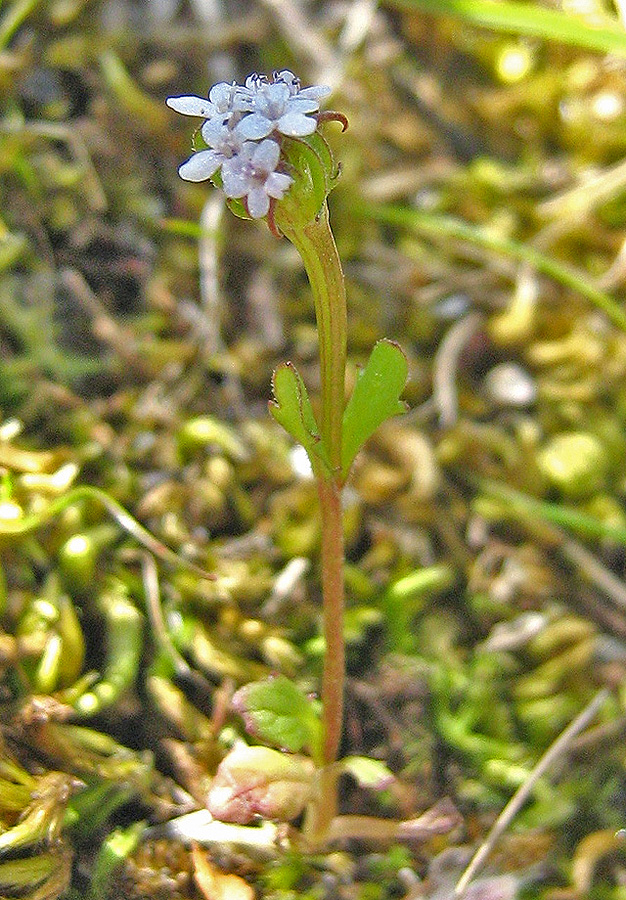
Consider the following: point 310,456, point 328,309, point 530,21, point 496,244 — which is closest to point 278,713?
point 310,456

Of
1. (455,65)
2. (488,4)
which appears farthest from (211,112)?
(455,65)

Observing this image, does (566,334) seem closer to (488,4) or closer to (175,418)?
(488,4)

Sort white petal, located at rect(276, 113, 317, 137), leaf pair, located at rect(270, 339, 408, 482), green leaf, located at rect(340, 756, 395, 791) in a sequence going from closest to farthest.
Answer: white petal, located at rect(276, 113, 317, 137)
leaf pair, located at rect(270, 339, 408, 482)
green leaf, located at rect(340, 756, 395, 791)

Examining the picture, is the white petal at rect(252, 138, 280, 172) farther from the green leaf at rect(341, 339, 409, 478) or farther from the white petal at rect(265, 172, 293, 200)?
the green leaf at rect(341, 339, 409, 478)

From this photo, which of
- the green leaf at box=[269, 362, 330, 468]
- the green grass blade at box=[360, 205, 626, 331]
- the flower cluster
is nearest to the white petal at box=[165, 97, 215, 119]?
the flower cluster

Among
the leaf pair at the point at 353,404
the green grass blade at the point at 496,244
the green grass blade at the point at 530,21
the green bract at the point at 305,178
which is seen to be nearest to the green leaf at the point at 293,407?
the leaf pair at the point at 353,404

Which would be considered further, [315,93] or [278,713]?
[278,713]

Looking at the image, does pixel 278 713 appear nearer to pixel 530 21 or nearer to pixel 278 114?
pixel 278 114
